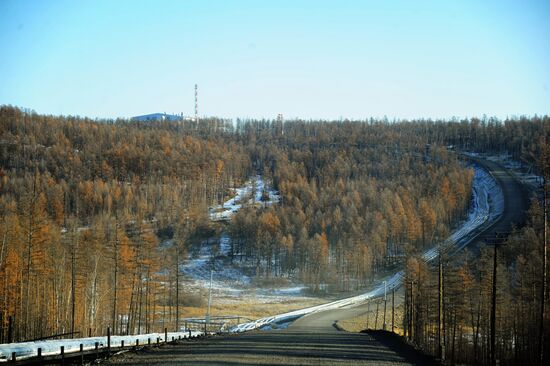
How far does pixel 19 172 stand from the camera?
194375 mm

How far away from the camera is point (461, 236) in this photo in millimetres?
130250

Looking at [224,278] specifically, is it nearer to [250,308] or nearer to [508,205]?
[250,308]

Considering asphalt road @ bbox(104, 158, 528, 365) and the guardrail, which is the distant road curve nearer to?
asphalt road @ bbox(104, 158, 528, 365)

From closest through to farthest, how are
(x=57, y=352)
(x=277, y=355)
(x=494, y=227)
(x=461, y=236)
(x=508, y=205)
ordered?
1. (x=57, y=352)
2. (x=277, y=355)
3. (x=461, y=236)
4. (x=494, y=227)
5. (x=508, y=205)

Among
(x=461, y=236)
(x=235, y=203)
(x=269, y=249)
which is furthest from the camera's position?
(x=235, y=203)

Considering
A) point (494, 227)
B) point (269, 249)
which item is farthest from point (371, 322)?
point (494, 227)

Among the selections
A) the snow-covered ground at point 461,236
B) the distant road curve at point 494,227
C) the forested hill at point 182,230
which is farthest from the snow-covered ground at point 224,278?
the distant road curve at point 494,227

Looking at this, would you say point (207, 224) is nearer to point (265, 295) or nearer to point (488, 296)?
point (265, 295)

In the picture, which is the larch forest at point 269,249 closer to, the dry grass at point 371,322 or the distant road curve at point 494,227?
the dry grass at point 371,322

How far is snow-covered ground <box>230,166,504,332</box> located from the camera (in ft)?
230

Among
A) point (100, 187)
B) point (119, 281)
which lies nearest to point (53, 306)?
point (119, 281)

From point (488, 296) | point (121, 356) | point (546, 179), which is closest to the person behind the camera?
point (121, 356)

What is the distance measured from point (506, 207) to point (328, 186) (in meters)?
57.6

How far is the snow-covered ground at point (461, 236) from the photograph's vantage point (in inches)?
2763
